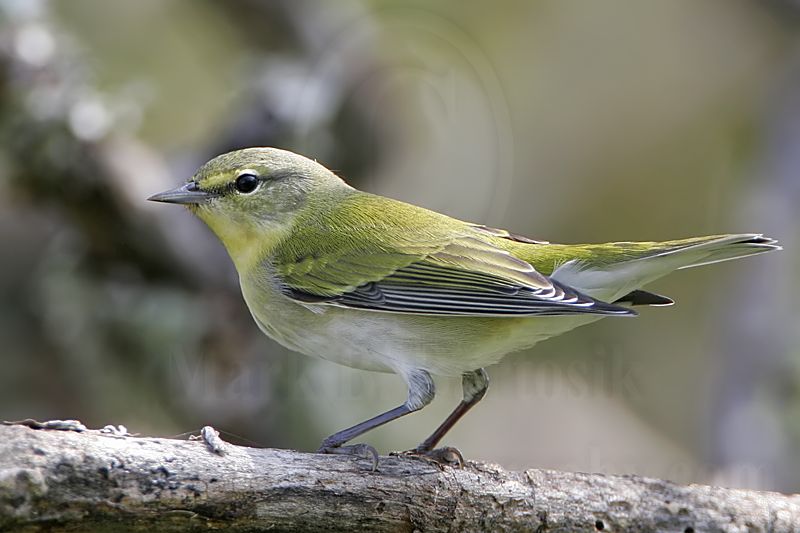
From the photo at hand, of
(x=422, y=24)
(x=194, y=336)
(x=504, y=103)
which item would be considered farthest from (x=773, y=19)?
(x=194, y=336)

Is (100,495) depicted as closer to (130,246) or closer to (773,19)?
(130,246)

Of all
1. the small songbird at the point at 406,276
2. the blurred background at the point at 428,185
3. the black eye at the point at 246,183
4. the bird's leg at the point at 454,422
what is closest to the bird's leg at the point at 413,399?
the small songbird at the point at 406,276

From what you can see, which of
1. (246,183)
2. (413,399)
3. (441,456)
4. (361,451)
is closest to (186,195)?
(246,183)

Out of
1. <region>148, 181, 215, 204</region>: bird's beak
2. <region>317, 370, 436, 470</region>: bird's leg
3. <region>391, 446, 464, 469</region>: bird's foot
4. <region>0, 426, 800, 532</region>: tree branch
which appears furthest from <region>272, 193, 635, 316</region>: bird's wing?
<region>0, 426, 800, 532</region>: tree branch

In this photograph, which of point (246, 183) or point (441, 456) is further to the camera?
point (246, 183)

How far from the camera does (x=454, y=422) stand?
379 cm

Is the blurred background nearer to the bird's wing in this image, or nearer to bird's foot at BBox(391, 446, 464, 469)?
the bird's wing

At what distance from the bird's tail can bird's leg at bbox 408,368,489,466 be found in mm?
570

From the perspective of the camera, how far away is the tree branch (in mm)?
2512

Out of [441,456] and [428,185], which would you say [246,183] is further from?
[428,185]

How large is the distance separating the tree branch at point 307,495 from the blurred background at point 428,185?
279cm

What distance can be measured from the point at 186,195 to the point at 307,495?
1.53 meters

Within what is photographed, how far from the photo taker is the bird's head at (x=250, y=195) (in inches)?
154

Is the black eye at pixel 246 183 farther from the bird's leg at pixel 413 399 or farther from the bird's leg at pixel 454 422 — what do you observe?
the bird's leg at pixel 454 422
